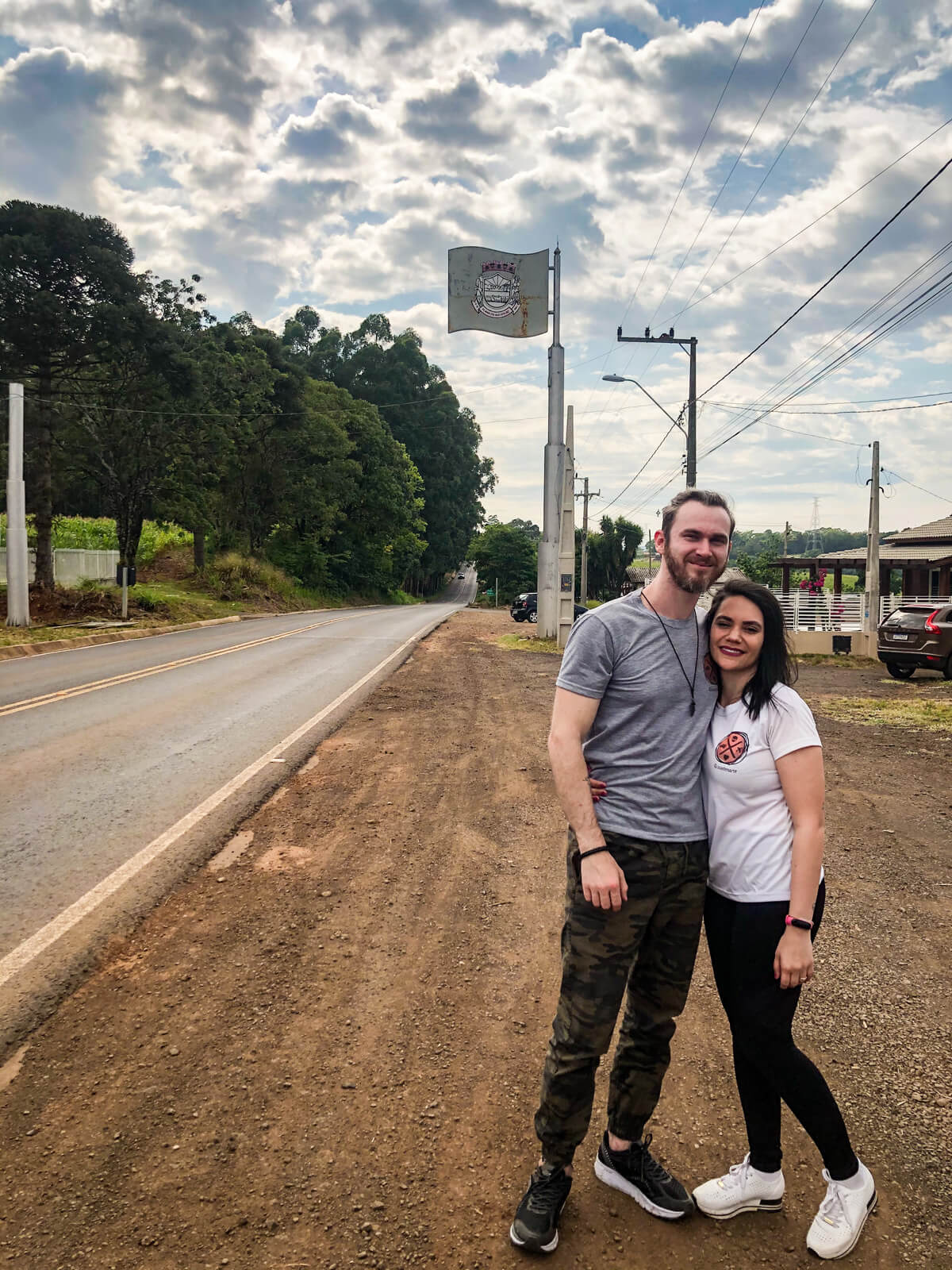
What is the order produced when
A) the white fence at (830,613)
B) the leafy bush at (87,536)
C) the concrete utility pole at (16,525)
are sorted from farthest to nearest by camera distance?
the leafy bush at (87,536)
the white fence at (830,613)
the concrete utility pole at (16,525)

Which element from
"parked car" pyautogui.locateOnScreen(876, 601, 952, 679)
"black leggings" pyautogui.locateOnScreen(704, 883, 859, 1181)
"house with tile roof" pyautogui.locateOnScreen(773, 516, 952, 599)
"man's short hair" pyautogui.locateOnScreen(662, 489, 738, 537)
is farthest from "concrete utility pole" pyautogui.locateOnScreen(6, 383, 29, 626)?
"house with tile roof" pyautogui.locateOnScreen(773, 516, 952, 599)

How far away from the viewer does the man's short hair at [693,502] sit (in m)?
2.66

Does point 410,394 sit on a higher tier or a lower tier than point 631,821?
higher

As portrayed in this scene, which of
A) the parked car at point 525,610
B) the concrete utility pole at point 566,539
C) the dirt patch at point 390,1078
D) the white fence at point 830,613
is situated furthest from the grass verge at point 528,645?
the dirt patch at point 390,1078

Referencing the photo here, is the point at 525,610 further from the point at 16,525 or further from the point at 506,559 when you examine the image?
the point at 506,559

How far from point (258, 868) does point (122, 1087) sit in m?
2.36

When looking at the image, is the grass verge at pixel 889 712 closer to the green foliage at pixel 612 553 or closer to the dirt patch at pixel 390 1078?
the dirt patch at pixel 390 1078

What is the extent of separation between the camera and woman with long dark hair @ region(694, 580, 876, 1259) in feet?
7.98

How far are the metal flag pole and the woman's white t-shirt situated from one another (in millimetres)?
21161

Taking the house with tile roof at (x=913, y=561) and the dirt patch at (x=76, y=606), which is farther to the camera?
the house with tile roof at (x=913, y=561)

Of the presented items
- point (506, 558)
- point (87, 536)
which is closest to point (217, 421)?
point (87, 536)

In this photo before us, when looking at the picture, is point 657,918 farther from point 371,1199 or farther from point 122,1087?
point 122,1087

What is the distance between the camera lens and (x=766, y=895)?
8.11 ft

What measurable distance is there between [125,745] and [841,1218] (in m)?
7.99
